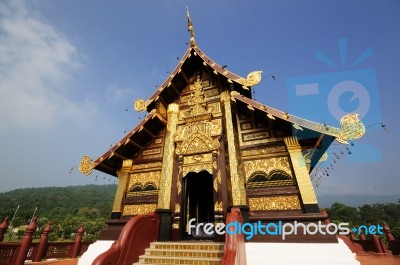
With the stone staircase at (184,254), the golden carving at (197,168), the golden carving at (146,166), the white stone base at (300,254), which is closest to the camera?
the white stone base at (300,254)

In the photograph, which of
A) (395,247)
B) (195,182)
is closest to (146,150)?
(195,182)

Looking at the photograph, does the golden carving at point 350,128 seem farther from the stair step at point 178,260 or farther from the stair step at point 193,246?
the stair step at point 178,260

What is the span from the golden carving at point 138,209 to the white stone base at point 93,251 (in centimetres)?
103

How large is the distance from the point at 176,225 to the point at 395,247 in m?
9.14

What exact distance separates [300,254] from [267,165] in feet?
7.34

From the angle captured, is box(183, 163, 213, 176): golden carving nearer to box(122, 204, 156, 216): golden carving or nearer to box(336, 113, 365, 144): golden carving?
box(122, 204, 156, 216): golden carving

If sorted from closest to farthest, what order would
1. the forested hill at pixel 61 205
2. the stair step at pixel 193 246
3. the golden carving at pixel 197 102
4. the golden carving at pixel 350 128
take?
1. the stair step at pixel 193 246
2. the golden carving at pixel 350 128
3. the golden carving at pixel 197 102
4. the forested hill at pixel 61 205

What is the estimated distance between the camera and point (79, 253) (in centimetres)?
960

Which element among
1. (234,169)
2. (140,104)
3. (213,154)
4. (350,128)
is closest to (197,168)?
(213,154)

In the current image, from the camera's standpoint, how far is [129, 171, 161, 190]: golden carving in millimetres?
7348

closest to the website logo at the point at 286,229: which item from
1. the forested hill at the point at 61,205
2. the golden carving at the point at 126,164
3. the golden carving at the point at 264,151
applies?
the golden carving at the point at 264,151

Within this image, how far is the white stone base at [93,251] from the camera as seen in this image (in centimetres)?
586

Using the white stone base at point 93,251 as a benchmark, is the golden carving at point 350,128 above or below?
above

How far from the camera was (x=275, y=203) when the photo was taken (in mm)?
5488
